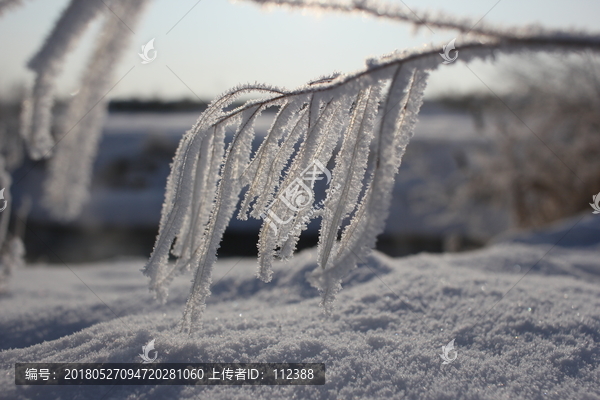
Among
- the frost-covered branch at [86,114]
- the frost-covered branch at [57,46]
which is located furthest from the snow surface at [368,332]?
the frost-covered branch at [57,46]

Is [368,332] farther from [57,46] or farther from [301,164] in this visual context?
[57,46]

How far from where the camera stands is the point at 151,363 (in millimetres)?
1113

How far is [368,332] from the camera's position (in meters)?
1.29

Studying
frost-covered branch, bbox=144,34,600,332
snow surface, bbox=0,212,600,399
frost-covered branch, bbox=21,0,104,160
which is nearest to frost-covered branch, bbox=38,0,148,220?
frost-covered branch, bbox=21,0,104,160

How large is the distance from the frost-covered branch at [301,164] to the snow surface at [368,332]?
204 mm

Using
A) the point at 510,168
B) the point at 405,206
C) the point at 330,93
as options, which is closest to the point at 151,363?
the point at 330,93

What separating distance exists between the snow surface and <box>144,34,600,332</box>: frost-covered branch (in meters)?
0.20

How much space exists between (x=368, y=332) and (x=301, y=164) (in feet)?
1.95

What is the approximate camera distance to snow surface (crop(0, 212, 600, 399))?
3.37ft

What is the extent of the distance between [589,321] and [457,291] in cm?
44

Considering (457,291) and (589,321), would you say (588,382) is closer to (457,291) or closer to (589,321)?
(589,321)

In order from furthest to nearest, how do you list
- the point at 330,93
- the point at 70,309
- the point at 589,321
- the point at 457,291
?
the point at 70,309 → the point at 457,291 → the point at 589,321 → the point at 330,93

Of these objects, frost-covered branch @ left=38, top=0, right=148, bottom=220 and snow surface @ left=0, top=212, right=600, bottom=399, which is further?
frost-covered branch @ left=38, top=0, right=148, bottom=220

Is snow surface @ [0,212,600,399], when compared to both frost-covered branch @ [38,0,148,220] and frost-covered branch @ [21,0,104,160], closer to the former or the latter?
frost-covered branch @ [38,0,148,220]
